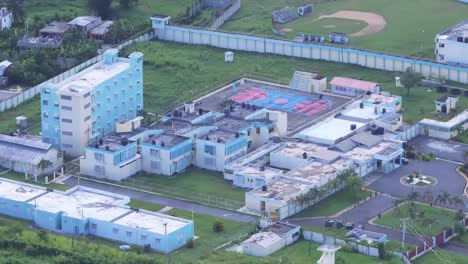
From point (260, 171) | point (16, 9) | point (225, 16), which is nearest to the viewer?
point (260, 171)

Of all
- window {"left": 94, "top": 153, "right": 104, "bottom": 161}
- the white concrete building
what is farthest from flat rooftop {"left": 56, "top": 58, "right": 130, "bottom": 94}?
the white concrete building

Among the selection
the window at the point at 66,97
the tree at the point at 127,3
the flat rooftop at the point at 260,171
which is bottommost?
the flat rooftop at the point at 260,171

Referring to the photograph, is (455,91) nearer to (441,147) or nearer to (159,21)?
(441,147)

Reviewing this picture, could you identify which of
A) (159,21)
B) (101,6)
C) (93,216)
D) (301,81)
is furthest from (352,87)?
(93,216)

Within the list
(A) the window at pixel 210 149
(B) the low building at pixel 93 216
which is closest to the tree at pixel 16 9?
(A) the window at pixel 210 149

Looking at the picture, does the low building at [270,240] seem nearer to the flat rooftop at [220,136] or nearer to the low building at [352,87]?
the flat rooftop at [220,136]

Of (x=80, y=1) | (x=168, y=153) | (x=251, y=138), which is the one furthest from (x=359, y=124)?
(x=80, y=1)
